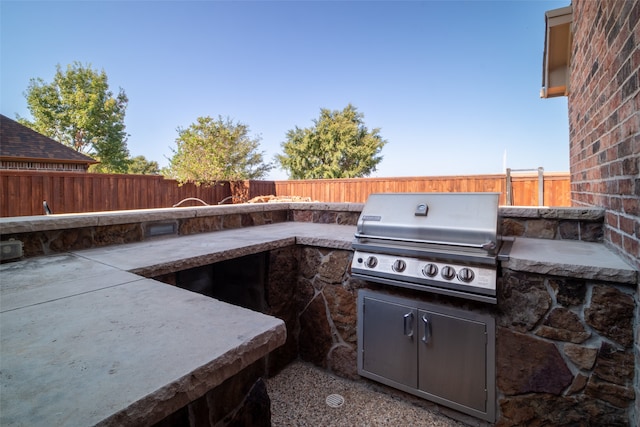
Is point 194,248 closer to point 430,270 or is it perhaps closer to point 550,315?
point 430,270

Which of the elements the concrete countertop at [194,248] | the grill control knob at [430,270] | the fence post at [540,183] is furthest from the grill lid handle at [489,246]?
the fence post at [540,183]

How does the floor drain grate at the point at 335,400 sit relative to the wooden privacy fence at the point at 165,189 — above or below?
below

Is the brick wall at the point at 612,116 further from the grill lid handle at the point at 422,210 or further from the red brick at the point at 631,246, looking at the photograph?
the grill lid handle at the point at 422,210

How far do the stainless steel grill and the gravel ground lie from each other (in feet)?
2.67

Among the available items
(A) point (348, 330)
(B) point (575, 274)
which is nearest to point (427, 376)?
(A) point (348, 330)

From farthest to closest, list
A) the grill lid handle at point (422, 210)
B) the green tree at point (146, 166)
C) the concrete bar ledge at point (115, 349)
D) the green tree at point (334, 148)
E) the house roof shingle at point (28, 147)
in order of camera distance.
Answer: the green tree at point (146, 166) < the green tree at point (334, 148) < the house roof shingle at point (28, 147) < the grill lid handle at point (422, 210) < the concrete bar ledge at point (115, 349)

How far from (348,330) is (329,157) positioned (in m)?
14.9

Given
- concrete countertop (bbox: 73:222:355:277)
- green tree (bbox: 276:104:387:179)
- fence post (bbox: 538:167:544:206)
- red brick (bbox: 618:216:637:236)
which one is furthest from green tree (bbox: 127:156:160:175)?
red brick (bbox: 618:216:637:236)

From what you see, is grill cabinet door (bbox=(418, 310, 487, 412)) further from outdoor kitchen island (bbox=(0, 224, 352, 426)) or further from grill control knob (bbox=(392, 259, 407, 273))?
outdoor kitchen island (bbox=(0, 224, 352, 426))

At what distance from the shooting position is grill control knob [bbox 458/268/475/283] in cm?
161

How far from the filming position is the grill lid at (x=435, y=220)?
168 centimetres

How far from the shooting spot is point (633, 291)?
1.33 m

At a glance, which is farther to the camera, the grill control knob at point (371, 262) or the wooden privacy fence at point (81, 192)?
the wooden privacy fence at point (81, 192)

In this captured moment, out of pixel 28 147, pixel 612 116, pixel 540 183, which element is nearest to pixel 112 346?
pixel 612 116
